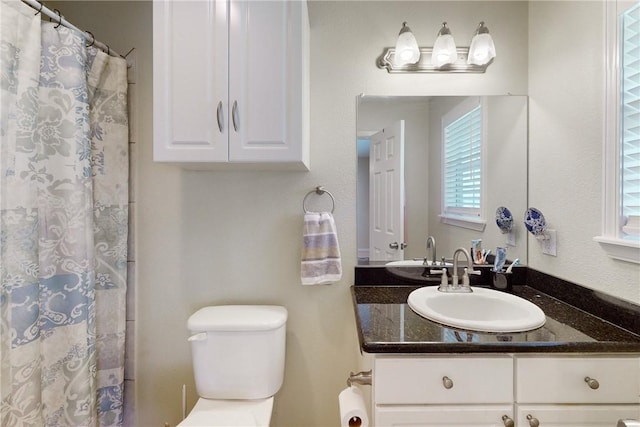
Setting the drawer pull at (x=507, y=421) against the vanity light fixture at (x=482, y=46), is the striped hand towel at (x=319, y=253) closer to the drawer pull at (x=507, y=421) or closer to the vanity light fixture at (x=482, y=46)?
the drawer pull at (x=507, y=421)

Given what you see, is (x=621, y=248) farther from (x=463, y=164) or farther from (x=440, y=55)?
(x=440, y=55)

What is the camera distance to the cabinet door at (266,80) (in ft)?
3.97

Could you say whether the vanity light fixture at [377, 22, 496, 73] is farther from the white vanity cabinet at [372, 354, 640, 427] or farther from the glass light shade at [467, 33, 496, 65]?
the white vanity cabinet at [372, 354, 640, 427]

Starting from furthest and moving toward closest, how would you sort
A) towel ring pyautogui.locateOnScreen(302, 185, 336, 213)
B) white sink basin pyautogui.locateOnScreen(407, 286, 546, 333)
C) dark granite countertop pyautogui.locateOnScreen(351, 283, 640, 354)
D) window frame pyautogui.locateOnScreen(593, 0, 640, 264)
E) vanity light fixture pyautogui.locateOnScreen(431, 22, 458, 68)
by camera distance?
1. towel ring pyautogui.locateOnScreen(302, 185, 336, 213)
2. vanity light fixture pyautogui.locateOnScreen(431, 22, 458, 68)
3. white sink basin pyautogui.locateOnScreen(407, 286, 546, 333)
4. window frame pyautogui.locateOnScreen(593, 0, 640, 264)
5. dark granite countertop pyautogui.locateOnScreen(351, 283, 640, 354)

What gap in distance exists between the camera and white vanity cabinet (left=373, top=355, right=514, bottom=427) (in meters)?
0.95

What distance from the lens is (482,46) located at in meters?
1.46

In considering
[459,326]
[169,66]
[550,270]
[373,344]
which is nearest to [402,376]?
[373,344]

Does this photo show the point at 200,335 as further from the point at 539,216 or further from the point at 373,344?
the point at 539,216

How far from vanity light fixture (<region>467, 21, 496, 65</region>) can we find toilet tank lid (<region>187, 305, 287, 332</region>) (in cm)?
156

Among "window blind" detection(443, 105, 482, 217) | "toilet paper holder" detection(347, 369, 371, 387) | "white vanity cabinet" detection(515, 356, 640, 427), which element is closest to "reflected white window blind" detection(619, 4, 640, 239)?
"white vanity cabinet" detection(515, 356, 640, 427)

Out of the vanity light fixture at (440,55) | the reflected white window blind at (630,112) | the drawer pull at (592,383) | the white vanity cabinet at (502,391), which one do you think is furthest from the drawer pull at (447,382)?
the vanity light fixture at (440,55)

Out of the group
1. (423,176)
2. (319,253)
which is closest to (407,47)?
(423,176)

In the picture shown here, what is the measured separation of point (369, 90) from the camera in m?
1.55

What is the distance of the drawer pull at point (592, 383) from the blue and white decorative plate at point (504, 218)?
76 centimetres
